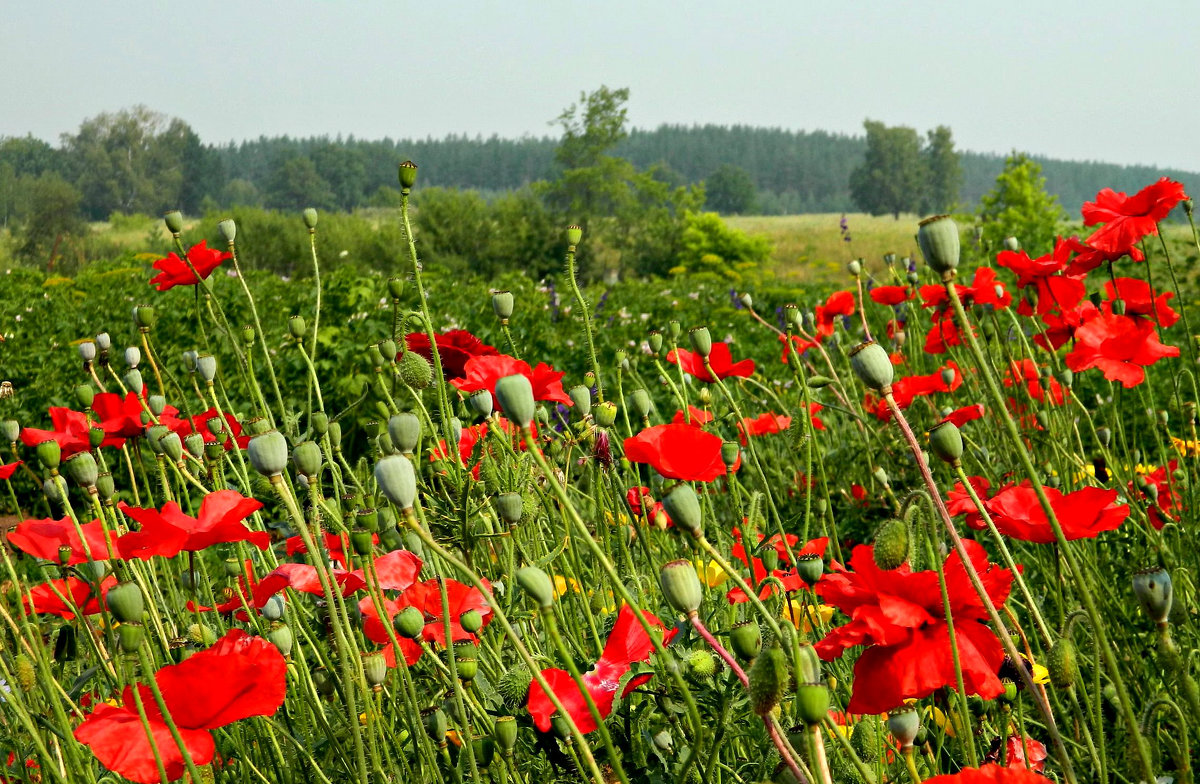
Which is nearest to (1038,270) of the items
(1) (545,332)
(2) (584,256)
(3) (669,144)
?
(1) (545,332)

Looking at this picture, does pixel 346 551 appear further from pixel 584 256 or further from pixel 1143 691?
pixel 584 256

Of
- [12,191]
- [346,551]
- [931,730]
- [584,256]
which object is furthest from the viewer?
[12,191]

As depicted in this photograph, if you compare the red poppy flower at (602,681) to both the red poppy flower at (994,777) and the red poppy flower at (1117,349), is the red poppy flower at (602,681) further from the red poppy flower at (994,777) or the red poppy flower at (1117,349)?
the red poppy flower at (1117,349)

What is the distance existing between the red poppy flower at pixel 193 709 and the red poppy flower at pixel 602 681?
0.24 m

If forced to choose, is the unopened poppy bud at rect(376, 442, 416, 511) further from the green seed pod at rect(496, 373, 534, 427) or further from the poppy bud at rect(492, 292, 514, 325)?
the poppy bud at rect(492, 292, 514, 325)

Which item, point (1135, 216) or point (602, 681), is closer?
point (602, 681)

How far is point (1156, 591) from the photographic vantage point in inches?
25.8

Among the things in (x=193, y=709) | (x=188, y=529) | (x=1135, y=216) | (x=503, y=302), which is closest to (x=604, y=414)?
(x=503, y=302)

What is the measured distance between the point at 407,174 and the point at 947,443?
75 centimetres

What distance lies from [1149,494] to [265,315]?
4.62m

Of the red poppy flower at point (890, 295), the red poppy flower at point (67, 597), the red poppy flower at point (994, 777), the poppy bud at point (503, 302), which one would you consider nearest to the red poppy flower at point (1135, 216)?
the red poppy flower at point (890, 295)

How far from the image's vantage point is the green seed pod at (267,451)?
2.62ft

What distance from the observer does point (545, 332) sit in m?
5.17

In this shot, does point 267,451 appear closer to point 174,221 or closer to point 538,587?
point 538,587
